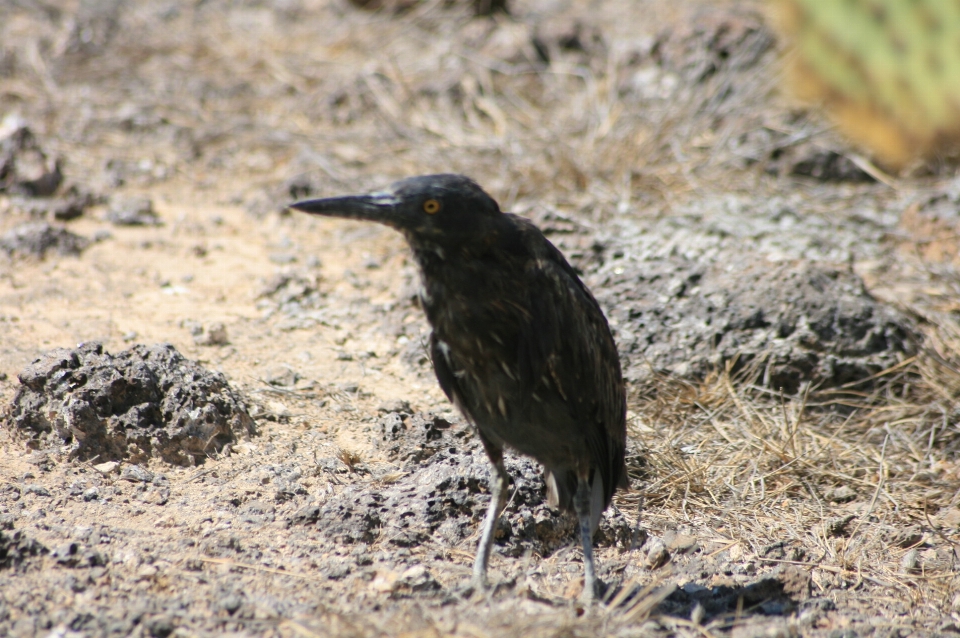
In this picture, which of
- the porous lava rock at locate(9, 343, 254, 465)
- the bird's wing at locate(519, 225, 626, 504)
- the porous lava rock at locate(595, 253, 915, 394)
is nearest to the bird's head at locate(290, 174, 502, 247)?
the bird's wing at locate(519, 225, 626, 504)

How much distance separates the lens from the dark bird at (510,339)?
3.00 metres

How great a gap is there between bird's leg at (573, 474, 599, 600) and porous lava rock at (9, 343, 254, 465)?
1.59 m

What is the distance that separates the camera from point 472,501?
3.75 metres

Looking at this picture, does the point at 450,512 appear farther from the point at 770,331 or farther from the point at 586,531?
the point at 770,331

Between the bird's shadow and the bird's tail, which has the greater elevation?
the bird's tail

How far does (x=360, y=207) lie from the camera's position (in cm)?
298

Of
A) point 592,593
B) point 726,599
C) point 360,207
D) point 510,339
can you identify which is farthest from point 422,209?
point 726,599

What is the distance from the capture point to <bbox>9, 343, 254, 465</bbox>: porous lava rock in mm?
3889

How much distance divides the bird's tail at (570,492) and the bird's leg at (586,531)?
51 mm

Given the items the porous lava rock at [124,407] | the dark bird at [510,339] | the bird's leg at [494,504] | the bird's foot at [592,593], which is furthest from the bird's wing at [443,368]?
the porous lava rock at [124,407]

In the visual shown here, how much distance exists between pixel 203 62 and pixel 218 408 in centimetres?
576

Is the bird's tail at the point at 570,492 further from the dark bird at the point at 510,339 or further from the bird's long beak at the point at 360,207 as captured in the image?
the bird's long beak at the point at 360,207

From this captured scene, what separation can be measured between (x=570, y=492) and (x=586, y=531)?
0.22 m

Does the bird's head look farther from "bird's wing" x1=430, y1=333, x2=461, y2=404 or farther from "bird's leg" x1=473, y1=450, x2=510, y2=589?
"bird's leg" x1=473, y1=450, x2=510, y2=589
